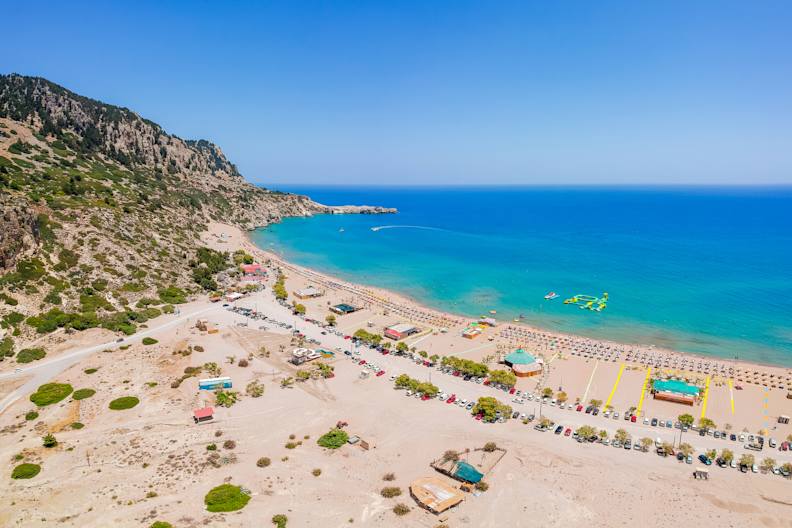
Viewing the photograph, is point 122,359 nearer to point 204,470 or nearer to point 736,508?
point 204,470

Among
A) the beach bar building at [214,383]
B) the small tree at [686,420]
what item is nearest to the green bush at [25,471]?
the beach bar building at [214,383]

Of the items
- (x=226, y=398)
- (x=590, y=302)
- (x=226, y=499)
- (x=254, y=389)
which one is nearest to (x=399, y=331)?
(x=254, y=389)

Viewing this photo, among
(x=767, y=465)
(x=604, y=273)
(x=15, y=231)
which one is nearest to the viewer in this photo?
(x=767, y=465)

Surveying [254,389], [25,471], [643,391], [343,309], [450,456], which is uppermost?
[25,471]

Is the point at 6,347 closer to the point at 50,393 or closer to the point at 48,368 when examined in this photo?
the point at 48,368

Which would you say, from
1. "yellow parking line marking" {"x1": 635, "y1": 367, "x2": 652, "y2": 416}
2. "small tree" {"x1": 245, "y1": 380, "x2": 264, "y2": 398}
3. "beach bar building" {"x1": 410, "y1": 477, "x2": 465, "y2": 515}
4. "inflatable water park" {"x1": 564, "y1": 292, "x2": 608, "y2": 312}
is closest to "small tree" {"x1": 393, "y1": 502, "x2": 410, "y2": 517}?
"beach bar building" {"x1": 410, "y1": 477, "x2": 465, "y2": 515}
